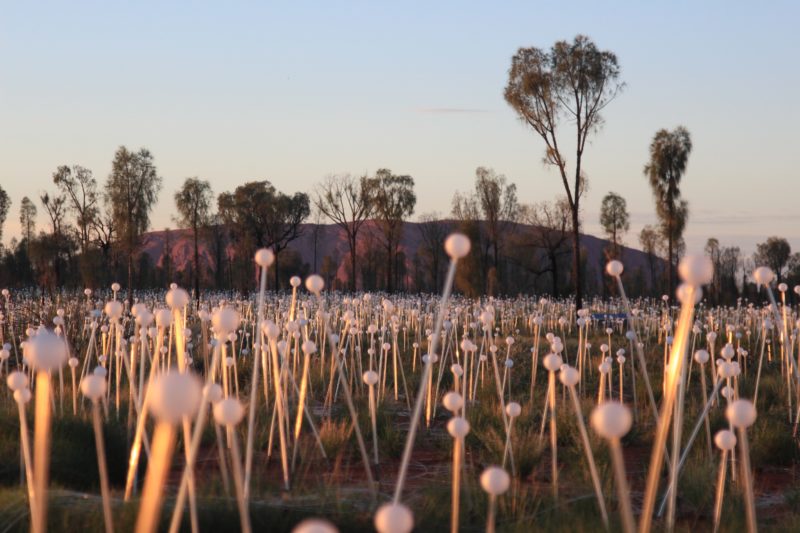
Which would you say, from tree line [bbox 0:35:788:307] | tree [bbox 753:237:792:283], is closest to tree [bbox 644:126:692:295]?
tree line [bbox 0:35:788:307]

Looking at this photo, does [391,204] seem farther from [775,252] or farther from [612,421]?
[612,421]

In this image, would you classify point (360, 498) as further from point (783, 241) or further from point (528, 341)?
point (783, 241)

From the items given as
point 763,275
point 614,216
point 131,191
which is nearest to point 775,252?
point 614,216

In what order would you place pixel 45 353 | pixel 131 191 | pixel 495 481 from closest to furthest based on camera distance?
1. pixel 45 353
2. pixel 495 481
3. pixel 131 191

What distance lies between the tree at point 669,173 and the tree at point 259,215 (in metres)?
27.4

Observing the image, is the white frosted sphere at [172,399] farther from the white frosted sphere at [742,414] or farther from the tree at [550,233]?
the tree at [550,233]

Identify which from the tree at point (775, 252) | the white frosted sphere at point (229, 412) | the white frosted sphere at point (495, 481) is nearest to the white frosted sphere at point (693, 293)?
the white frosted sphere at point (495, 481)

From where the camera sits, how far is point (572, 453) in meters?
6.20

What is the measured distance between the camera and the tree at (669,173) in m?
45.0

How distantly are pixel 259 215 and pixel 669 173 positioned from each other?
31.7 m

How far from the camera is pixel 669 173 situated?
45500 millimetres

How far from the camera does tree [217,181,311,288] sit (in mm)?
64188

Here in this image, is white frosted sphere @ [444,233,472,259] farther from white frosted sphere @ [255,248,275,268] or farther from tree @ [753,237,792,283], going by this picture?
tree @ [753,237,792,283]

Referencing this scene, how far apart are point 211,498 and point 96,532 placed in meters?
0.57
